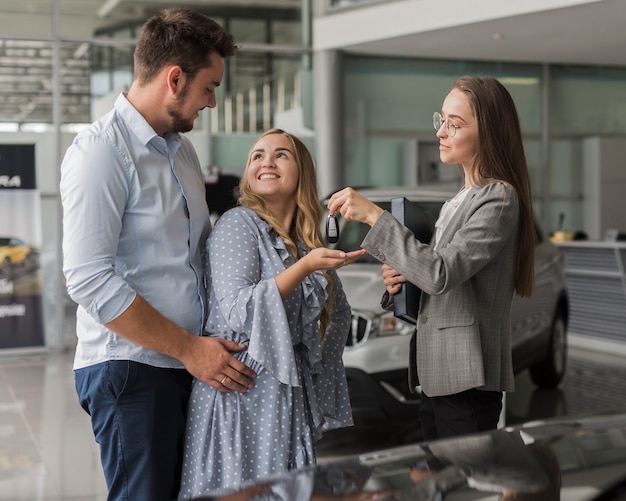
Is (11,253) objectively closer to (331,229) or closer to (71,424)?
(71,424)

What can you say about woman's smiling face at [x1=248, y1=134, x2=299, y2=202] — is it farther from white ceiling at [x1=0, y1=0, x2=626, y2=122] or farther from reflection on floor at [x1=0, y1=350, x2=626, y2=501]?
white ceiling at [x1=0, y1=0, x2=626, y2=122]

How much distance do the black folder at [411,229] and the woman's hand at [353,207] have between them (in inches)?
4.3

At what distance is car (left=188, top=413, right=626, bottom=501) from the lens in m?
1.44

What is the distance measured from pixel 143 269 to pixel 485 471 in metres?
1.08

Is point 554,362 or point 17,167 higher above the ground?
point 17,167

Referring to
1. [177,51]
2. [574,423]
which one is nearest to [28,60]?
[177,51]

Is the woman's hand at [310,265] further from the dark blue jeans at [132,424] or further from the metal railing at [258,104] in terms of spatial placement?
the metal railing at [258,104]

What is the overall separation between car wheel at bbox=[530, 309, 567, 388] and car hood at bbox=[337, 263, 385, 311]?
84.7 inches

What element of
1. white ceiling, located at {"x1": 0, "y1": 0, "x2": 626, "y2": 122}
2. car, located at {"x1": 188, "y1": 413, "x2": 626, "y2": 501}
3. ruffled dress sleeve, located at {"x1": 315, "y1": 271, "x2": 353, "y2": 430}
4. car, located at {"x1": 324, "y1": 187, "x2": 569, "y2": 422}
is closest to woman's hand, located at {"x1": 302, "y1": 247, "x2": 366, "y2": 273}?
ruffled dress sleeve, located at {"x1": 315, "y1": 271, "x2": 353, "y2": 430}

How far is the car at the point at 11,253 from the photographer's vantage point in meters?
10.4

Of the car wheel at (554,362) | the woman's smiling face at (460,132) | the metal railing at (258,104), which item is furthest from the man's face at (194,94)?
the metal railing at (258,104)

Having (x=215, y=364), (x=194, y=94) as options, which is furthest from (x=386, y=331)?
(x=194, y=94)

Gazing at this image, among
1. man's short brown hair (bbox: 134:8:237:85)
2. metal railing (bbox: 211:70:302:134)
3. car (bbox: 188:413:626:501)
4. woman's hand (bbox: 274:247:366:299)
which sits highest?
metal railing (bbox: 211:70:302:134)

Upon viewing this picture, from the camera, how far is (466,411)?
2.57 meters
